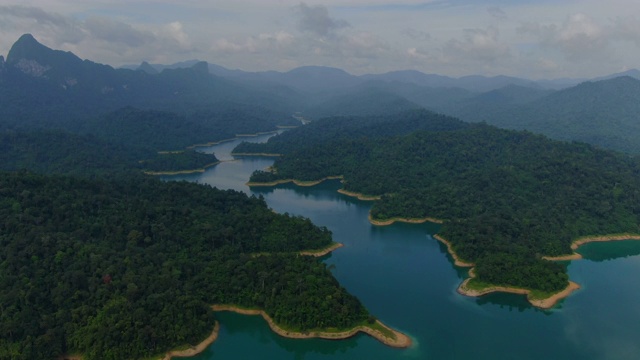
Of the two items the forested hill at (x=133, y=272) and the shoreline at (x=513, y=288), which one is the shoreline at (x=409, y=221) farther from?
the forested hill at (x=133, y=272)

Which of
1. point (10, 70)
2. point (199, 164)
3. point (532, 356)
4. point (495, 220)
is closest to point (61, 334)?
point (532, 356)

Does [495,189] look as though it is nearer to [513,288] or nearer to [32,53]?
[513,288]

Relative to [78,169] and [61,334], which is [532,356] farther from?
[78,169]

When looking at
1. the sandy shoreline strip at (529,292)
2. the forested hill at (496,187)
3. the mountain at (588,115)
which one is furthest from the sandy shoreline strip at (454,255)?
the mountain at (588,115)

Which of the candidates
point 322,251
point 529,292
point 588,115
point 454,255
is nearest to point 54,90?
point 322,251

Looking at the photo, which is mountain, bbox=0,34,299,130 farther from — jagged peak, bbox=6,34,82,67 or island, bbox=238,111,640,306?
island, bbox=238,111,640,306

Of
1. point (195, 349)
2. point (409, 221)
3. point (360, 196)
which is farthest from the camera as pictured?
point (360, 196)

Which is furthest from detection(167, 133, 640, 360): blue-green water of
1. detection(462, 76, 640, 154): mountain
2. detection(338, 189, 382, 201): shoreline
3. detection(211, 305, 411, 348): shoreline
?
detection(462, 76, 640, 154): mountain
